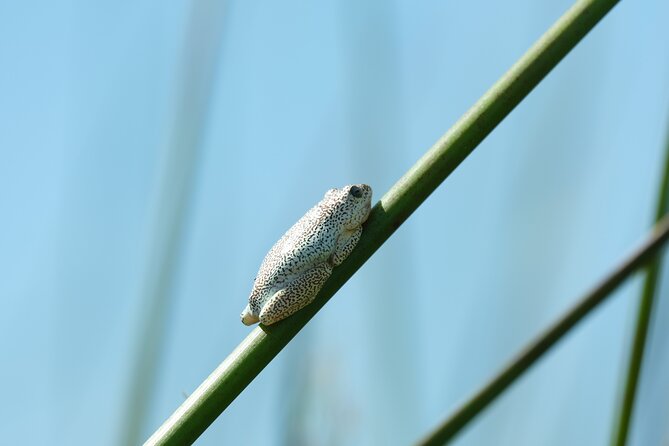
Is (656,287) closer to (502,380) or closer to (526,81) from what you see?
(502,380)

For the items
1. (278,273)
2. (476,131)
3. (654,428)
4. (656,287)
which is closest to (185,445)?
(476,131)

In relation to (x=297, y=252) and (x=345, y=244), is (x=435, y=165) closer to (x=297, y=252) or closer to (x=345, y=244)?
(x=345, y=244)

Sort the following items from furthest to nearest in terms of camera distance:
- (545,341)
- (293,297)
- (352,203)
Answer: (352,203) < (293,297) < (545,341)

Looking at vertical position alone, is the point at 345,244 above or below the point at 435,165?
below

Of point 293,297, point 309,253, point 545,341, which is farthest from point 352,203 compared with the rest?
point 545,341

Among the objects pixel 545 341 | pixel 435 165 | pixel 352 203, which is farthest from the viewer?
pixel 352 203

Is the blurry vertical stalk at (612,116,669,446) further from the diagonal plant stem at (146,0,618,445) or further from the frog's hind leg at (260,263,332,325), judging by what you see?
the frog's hind leg at (260,263,332,325)

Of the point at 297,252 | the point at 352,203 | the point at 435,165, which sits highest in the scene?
the point at 435,165
